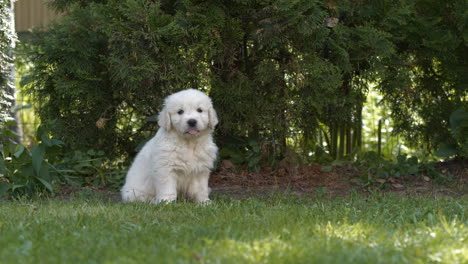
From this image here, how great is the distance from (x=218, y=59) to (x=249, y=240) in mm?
3083

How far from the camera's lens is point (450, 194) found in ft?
20.2

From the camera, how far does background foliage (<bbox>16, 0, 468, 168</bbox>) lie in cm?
604

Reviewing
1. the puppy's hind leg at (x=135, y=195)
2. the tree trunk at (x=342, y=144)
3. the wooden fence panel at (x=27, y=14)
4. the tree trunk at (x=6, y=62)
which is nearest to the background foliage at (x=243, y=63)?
the tree trunk at (x=6, y=62)

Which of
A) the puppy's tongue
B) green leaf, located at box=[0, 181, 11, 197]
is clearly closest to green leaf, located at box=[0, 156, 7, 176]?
green leaf, located at box=[0, 181, 11, 197]

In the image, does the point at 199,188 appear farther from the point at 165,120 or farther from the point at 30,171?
the point at 30,171

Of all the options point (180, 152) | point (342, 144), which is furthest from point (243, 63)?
point (342, 144)

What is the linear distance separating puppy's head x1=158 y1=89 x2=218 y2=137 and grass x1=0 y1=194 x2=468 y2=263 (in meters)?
0.66

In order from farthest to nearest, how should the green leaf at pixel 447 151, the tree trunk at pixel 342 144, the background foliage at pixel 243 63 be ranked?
the tree trunk at pixel 342 144 < the green leaf at pixel 447 151 < the background foliage at pixel 243 63

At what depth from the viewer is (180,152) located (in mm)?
5453

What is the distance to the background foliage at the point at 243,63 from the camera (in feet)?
19.8

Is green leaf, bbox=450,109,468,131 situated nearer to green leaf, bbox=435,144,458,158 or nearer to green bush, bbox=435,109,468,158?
green bush, bbox=435,109,468,158

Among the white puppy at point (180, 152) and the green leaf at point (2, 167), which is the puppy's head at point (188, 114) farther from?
the green leaf at point (2, 167)

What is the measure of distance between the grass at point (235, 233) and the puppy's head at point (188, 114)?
0.66 meters

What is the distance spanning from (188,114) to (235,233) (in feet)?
6.00
